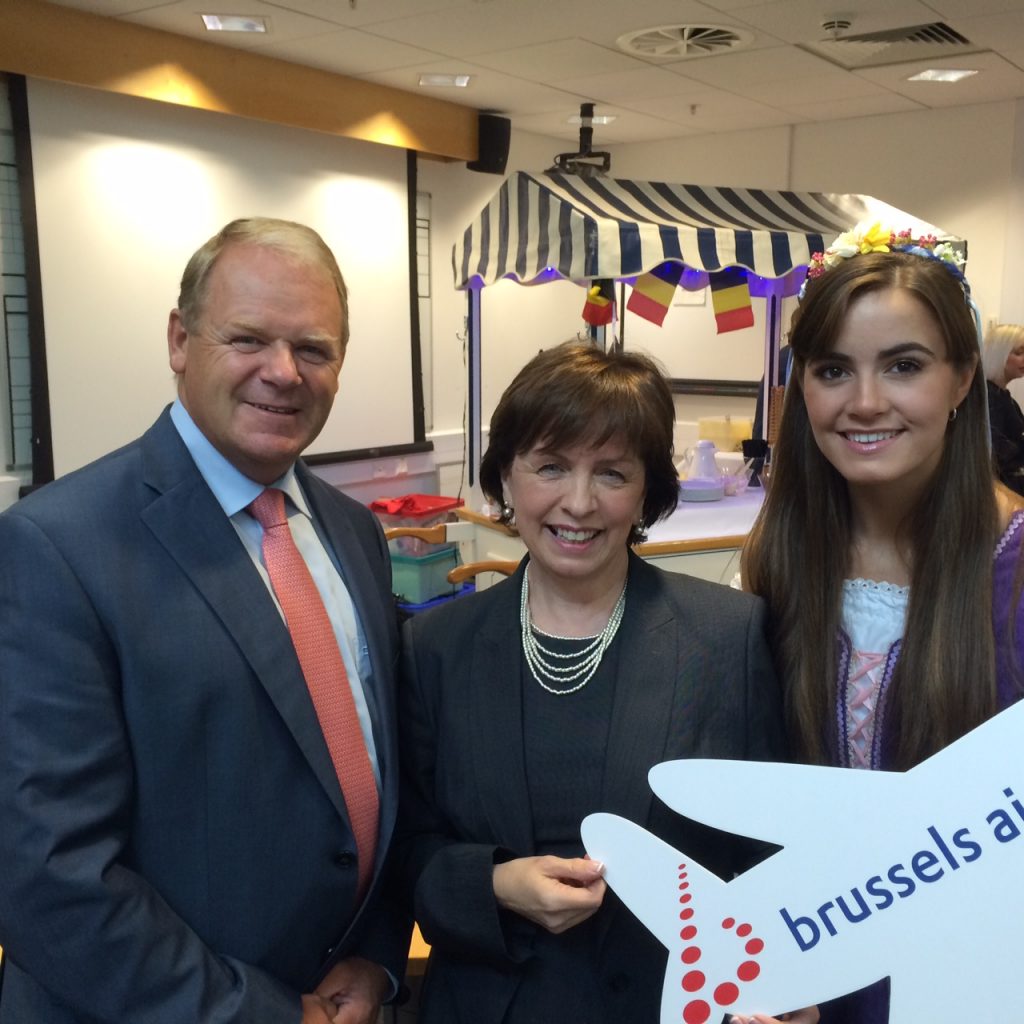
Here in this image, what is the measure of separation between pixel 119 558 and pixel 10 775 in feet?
0.85

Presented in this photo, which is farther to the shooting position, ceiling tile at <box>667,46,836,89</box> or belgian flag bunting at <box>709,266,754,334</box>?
belgian flag bunting at <box>709,266,754,334</box>

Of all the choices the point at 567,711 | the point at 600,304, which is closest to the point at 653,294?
the point at 600,304

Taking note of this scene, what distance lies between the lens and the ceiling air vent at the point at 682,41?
452 centimetres

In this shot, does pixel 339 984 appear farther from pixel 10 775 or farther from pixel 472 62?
pixel 472 62

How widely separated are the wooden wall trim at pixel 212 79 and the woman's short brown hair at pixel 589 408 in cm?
394

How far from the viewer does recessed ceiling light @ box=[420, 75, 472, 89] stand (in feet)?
17.9

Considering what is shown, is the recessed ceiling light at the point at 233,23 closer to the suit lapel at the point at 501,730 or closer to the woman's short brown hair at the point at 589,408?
the woman's short brown hair at the point at 589,408

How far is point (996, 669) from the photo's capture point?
1.27 meters

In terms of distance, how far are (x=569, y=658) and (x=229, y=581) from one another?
1.45 ft

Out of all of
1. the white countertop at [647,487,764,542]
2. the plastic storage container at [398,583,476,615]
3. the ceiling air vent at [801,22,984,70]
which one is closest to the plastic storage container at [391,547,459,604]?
the plastic storage container at [398,583,476,615]

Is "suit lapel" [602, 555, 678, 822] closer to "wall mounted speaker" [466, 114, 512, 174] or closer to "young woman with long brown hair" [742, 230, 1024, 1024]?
"young woman with long brown hair" [742, 230, 1024, 1024]

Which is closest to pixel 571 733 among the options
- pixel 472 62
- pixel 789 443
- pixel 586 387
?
pixel 586 387

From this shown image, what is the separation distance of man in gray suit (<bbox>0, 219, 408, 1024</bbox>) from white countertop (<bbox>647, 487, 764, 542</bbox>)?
2.88m

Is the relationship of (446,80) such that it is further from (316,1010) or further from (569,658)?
(316,1010)
